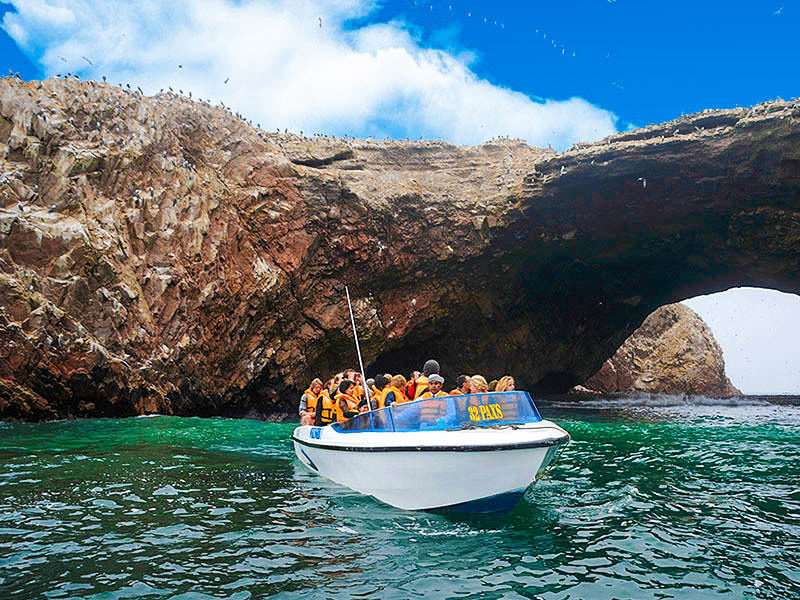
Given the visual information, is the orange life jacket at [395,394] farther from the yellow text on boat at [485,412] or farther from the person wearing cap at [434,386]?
the yellow text on boat at [485,412]

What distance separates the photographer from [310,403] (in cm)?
1305

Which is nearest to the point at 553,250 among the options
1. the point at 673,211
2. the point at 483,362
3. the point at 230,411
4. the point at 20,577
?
the point at 673,211

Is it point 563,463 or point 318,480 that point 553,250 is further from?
point 318,480

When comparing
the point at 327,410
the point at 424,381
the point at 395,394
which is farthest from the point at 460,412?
the point at 327,410

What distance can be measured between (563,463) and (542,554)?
223 inches

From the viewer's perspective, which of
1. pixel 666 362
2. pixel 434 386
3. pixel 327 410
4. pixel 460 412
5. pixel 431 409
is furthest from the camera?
pixel 666 362

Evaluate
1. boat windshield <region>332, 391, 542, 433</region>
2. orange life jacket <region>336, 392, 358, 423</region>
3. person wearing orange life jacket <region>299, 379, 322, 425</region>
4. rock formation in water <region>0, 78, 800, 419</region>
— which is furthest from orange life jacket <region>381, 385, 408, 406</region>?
rock formation in water <region>0, 78, 800, 419</region>

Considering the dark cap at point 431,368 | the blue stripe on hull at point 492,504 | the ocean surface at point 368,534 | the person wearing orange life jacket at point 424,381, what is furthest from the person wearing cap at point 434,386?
the blue stripe on hull at point 492,504

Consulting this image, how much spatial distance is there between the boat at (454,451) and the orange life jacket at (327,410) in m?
2.19

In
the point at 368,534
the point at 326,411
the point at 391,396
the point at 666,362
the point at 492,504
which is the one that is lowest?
the point at 368,534

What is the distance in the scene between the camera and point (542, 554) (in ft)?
19.9

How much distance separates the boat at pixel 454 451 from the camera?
7.20 meters

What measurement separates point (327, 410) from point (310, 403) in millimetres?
1866

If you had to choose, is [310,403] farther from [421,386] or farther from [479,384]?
[479,384]
